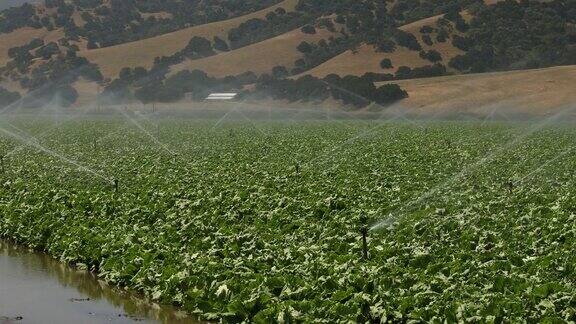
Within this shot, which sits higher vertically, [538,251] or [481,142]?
[538,251]

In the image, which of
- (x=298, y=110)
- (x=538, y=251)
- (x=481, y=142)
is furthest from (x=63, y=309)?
(x=298, y=110)

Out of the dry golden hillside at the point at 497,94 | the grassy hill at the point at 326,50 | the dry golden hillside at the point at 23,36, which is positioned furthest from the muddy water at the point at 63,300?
the dry golden hillside at the point at 23,36

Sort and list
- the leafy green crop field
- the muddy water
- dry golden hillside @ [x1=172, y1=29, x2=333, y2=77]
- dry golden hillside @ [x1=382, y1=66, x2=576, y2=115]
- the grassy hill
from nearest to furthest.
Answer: the leafy green crop field, the muddy water, dry golden hillside @ [x1=382, y1=66, x2=576, y2=115], the grassy hill, dry golden hillside @ [x1=172, y1=29, x2=333, y2=77]

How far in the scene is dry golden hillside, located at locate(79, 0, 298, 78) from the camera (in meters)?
152

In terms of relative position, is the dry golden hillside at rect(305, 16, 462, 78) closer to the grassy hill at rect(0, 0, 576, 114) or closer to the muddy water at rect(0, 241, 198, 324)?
the grassy hill at rect(0, 0, 576, 114)

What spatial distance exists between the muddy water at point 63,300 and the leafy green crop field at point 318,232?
0.31m

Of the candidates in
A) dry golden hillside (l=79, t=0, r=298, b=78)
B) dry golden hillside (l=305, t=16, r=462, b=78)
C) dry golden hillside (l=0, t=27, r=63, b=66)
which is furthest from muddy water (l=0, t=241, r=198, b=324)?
dry golden hillside (l=0, t=27, r=63, b=66)

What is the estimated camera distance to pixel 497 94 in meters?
104

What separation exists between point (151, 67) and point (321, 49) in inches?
1149

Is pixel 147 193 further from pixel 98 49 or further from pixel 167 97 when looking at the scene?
pixel 98 49

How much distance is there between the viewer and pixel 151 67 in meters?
149

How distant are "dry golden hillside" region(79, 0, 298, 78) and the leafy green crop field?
392ft

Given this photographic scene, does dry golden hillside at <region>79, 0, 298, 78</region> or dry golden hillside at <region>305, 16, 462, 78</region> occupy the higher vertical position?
dry golden hillside at <region>79, 0, 298, 78</region>

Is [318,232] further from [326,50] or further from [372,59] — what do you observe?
[326,50]
